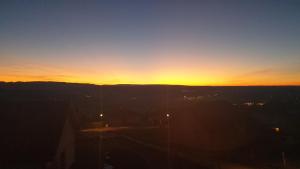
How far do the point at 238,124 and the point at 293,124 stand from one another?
1703 cm

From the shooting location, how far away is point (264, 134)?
38.2m

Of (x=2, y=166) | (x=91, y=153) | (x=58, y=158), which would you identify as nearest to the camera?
(x=2, y=166)

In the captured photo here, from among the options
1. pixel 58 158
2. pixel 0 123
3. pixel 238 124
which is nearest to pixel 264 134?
pixel 238 124

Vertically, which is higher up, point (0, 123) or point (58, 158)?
point (0, 123)

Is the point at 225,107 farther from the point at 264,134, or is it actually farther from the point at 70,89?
the point at 70,89

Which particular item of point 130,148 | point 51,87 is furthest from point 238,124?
point 51,87

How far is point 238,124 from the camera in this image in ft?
113

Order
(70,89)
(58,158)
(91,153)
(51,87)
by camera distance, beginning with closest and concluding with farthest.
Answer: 1. (58,158)
2. (91,153)
3. (51,87)
4. (70,89)

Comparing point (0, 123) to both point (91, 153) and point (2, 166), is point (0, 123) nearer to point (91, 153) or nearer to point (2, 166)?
point (2, 166)

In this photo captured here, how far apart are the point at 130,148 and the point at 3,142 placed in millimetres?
17809

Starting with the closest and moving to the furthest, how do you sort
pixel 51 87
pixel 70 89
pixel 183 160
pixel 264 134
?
pixel 183 160, pixel 264 134, pixel 51 87, pixel 70 89

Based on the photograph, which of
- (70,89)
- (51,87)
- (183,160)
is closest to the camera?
(183,160)

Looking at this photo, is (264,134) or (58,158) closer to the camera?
(58,158)

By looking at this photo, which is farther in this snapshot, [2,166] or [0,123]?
[0,123]
